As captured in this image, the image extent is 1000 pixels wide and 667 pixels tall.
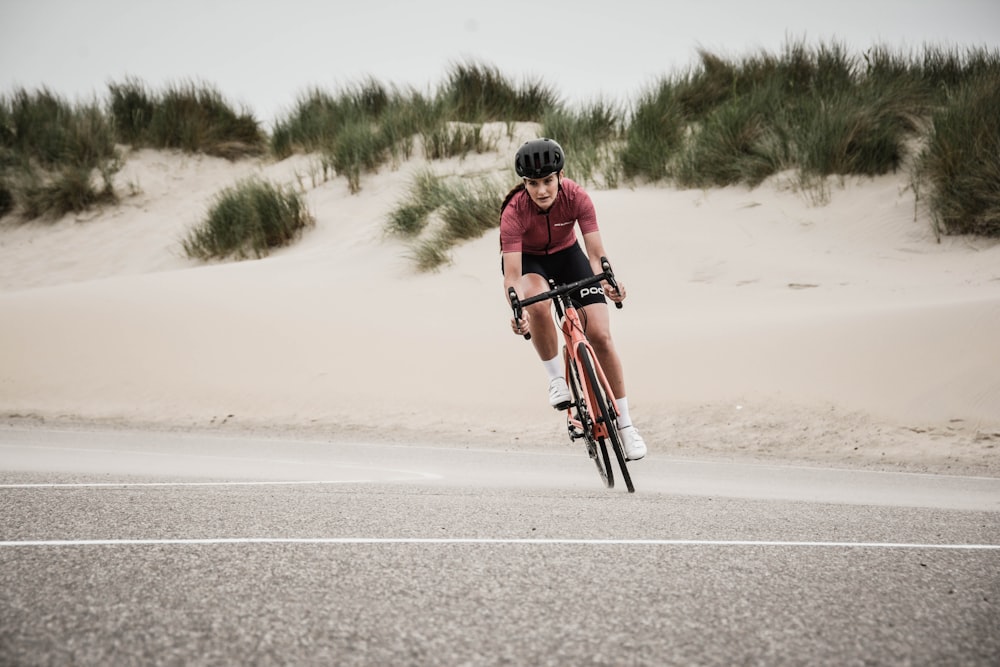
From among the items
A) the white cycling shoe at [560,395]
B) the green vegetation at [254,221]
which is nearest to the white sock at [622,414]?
the white cycling shoe at [560,395]

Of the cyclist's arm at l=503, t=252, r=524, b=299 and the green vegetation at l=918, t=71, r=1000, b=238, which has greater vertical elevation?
the cyclist's arm at l=503, t=252, r=524, b=299

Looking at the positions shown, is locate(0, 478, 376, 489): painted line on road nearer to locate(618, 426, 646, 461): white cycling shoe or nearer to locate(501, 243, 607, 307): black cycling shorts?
locate(618, 426, 646, 461): white cycling shoe

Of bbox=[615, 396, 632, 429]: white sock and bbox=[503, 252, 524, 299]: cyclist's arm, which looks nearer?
bbox=[503, 252, 524, 299]: cyclist's arm

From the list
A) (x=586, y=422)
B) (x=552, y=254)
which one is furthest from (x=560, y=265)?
(x=586, y=422)

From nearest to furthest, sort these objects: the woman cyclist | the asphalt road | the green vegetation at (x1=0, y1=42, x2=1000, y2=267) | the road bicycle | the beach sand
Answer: the asphalt road < the road bicycle < the woman cyclist < the beach sand < the green vegetation at (x1=0, y1=42, x2=1000, y2=267)

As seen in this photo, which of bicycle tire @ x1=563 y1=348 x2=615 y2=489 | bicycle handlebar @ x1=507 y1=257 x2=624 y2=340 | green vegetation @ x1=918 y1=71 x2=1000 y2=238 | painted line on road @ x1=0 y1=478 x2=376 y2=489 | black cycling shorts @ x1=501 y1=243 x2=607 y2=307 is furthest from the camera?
green vegetation @ x1=918 y1=71 x2=1000 y2=238

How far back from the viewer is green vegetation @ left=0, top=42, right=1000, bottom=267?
1361cm

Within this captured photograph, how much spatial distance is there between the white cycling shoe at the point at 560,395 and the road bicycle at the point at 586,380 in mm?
50

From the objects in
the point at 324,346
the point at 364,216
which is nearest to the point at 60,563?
the point at 324,346

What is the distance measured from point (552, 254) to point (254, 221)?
14651 millimetres

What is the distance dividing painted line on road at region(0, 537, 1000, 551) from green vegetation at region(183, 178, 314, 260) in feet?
54.1

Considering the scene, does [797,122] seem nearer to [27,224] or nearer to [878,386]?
[878,386]

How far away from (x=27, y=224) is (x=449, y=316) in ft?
53.5

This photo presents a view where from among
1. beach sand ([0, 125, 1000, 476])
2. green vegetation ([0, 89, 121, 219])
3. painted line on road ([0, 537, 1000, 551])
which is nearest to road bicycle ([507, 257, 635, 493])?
painted line on road ([0, 537, 1000, 551])
